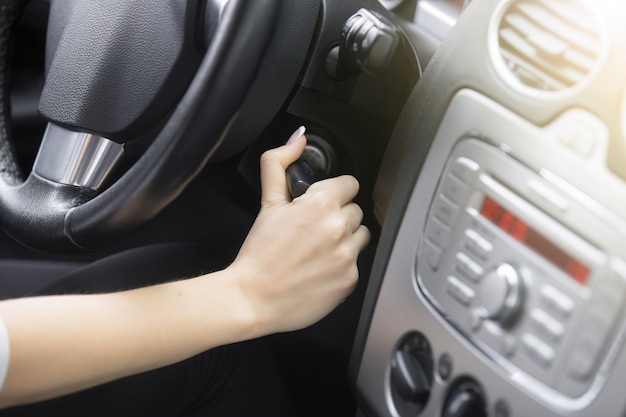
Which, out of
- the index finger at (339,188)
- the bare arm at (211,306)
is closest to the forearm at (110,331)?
the bare arm at (211,306)

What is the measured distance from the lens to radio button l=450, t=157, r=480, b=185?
0.65 metres

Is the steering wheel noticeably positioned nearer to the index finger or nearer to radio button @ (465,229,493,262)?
the index finger

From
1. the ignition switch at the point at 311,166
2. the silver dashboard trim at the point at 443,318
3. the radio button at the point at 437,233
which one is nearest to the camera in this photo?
the silver dashboard trim at the point at 443,318

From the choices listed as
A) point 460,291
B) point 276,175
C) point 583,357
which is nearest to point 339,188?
point 276,175

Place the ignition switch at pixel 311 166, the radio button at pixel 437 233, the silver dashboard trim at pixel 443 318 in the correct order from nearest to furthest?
the silver dashboard trim at pixel 443 318, the radio button at pixel 437 233, the ignition switch at pixel 311 166

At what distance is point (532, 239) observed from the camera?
0.61 m

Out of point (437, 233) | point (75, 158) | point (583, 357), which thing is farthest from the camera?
point (75, 158)

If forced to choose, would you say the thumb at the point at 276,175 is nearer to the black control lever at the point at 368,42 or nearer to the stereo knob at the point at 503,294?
the black control lever at the point at 368,42

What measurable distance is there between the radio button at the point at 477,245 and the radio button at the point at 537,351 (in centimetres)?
7

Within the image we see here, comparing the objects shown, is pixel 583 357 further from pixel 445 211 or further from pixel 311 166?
pixel 311 166

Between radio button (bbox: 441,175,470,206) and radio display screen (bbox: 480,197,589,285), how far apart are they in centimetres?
2

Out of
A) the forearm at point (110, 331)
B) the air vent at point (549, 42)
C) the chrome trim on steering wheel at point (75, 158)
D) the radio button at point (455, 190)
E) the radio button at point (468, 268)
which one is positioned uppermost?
the air vent at point (549, 42)

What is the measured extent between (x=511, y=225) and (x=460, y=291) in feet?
0.24

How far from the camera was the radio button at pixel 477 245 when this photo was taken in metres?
0.64
